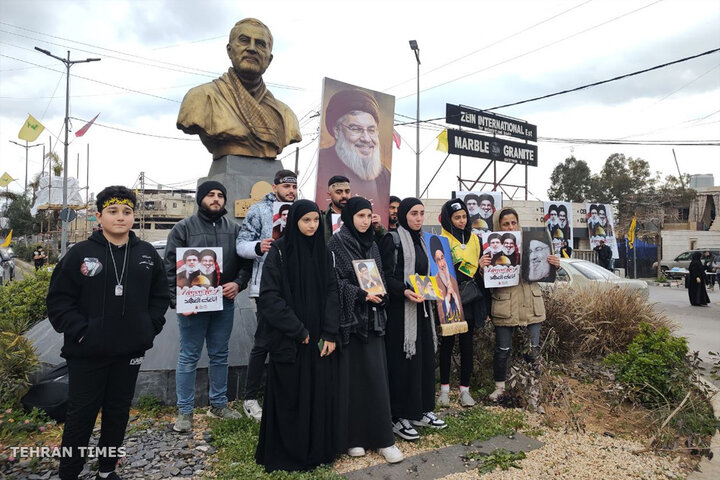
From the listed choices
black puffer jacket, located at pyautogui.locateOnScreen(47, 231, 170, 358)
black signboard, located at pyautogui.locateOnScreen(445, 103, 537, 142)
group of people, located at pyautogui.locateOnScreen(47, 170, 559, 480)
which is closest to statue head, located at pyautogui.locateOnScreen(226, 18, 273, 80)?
group of people, located at pyautogui.locateOnScreen(47, 170, 559, 480)

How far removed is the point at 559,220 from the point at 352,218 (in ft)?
20.7

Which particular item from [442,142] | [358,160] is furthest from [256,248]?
[442,142]

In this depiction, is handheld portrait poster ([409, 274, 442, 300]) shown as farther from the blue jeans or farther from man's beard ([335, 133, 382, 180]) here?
man's beard ([335, 133, 382, 180])

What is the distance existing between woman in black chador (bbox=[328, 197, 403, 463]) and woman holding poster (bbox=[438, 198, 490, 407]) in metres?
1.18

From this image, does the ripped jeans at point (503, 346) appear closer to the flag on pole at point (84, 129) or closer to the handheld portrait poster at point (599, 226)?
the handheld portrait poster at point (599, 226)

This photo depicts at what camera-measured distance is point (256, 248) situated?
3861 millimetres

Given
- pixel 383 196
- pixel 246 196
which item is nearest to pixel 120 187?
pixel 246 196

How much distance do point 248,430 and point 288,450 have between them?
73cm

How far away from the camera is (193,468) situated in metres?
3.14

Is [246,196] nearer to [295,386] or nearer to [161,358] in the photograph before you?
[161,358]

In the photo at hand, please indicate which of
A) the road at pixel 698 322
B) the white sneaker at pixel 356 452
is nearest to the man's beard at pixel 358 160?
the white sneaker at pixel 356 452

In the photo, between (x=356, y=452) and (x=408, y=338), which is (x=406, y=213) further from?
(x=356, y=452)

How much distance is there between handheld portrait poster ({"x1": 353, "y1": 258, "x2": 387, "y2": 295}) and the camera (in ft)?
10.8

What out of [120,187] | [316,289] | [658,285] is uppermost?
[120,187]
